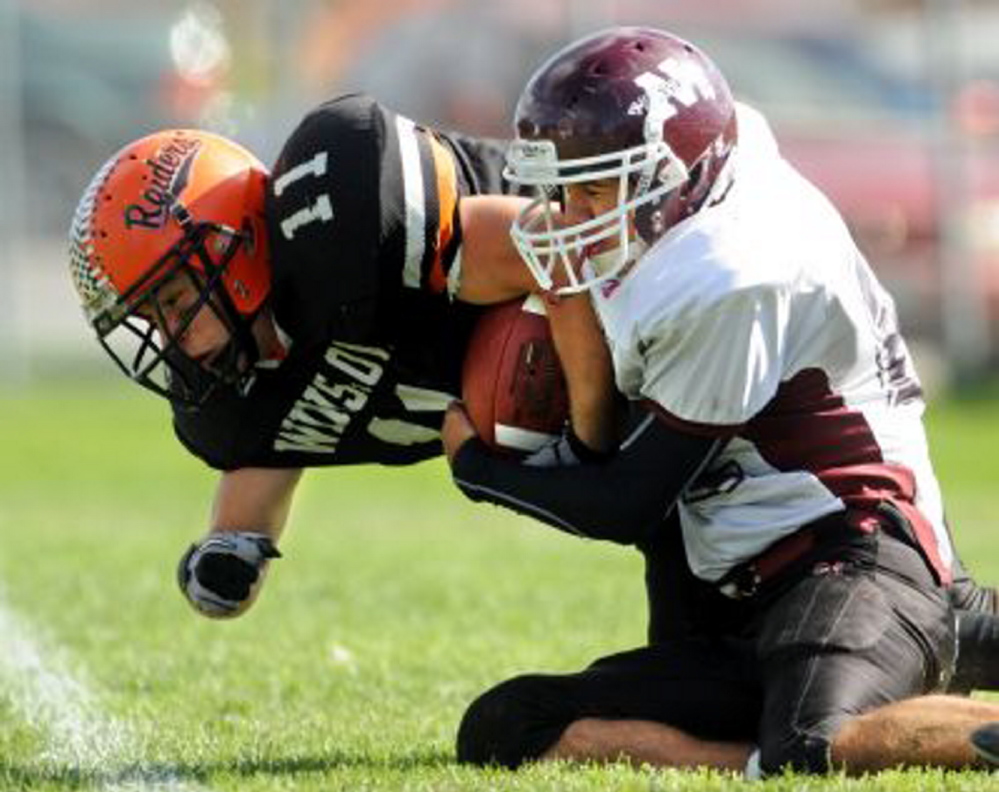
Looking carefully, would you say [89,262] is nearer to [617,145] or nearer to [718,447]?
[617,145]

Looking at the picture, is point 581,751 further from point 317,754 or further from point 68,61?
point 68,61

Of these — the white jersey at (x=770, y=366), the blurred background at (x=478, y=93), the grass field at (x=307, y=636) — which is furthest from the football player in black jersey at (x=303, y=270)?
the blurred background at (x=478, y=93)

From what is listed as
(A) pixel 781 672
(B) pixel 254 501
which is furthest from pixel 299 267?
(A) pixel 781 672

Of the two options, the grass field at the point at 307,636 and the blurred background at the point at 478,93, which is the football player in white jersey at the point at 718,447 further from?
the blurred background at the point at 478,93

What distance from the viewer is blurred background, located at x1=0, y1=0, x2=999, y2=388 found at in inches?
524

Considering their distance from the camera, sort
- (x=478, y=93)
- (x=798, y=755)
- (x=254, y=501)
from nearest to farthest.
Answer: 1. (x=798, y=755)
2. (x=254, y=501)
3. (x=478, y=93)

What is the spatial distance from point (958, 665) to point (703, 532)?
519mm

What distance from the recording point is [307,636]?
19.2 ft

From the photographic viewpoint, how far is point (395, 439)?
15.7ft

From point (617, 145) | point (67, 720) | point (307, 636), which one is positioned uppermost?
point (617, 145)

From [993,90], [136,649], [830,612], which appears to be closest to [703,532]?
[830,612]

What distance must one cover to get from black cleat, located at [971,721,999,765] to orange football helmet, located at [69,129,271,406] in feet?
5.05

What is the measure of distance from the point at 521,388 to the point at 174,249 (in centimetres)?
67

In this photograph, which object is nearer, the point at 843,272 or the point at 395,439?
the point at 843,272
